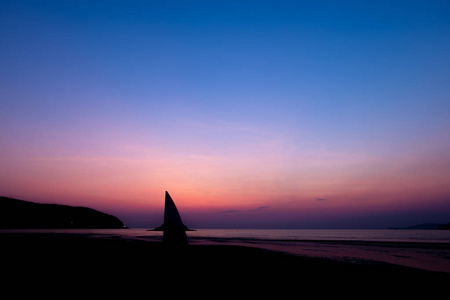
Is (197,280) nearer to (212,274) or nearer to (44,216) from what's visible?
(212,274)

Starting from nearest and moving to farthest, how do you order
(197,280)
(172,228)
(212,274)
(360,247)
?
1. (197,280)
2. (212,274)
3. (172,228)
4. (360,247)

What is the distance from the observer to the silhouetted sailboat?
514 inches

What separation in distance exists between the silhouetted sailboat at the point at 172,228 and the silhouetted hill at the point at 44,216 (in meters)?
159

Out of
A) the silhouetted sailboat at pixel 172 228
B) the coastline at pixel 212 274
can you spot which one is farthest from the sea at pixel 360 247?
the silhouetted sailboat at pixel 172 228

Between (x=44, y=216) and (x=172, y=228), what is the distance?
602ft

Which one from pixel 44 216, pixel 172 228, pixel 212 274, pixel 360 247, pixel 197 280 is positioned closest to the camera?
pixel 197 280

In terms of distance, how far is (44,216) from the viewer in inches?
6255

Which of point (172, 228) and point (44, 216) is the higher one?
point (172, 228)

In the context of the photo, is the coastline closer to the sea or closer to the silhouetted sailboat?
the silhouetted sailboat

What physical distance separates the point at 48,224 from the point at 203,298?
18589cm

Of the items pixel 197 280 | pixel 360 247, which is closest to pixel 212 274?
pixel 197 280

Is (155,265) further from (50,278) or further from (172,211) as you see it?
(50,278)

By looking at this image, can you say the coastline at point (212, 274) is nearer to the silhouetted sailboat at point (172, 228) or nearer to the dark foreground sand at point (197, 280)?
the dark foreground sand at point (197, 280)

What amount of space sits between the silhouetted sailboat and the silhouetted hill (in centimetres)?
15879
